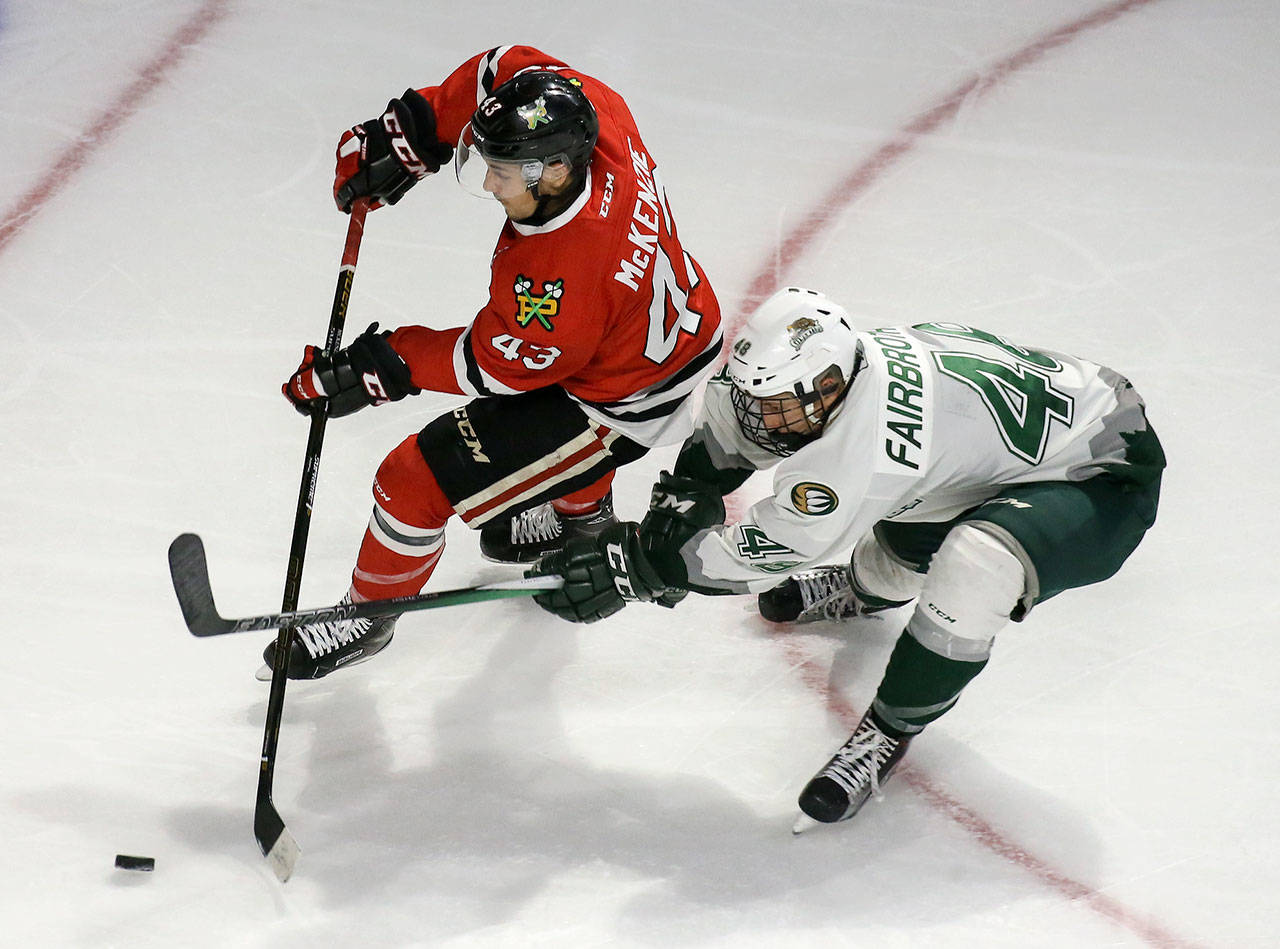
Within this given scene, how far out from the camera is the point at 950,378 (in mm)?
2242

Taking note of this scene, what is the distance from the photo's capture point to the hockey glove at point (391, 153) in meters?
2.72

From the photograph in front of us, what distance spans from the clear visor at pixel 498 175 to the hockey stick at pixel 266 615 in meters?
0.66

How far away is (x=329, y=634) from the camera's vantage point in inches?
102

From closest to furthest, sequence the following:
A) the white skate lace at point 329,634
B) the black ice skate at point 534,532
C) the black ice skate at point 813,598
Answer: the white skate lace at point 329,634
the black ice skate at point 813,598
the black ice skate at point 534,532

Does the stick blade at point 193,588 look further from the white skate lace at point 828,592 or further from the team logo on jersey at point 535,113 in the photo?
the white skate lace at point 828,592

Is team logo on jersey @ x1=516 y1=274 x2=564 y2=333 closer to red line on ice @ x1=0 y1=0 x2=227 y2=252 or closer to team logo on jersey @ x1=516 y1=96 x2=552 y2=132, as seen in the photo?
team logo on jersey @ x1=516 y1=96 x2=552 y2=132

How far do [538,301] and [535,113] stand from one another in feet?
0.97

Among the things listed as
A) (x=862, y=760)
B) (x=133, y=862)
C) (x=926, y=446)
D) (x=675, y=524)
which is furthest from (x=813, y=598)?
(x=133, y=862)

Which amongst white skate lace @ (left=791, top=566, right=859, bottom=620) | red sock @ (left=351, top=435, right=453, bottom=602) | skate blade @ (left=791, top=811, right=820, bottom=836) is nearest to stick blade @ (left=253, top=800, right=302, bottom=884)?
red sock @ (left=351, top=435, right=453, bottom=602)

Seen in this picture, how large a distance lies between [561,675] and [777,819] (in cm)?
53

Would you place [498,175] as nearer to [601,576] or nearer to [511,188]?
[511,188]

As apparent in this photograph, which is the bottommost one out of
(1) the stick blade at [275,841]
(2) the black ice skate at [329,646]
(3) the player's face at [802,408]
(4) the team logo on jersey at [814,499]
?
(1) the stick blade at [275,841]

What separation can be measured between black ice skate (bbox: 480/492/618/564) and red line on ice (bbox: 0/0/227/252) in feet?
5.40

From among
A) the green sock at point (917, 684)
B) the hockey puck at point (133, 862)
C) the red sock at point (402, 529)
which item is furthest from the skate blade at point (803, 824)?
the hockey puck at point (133, 862)
